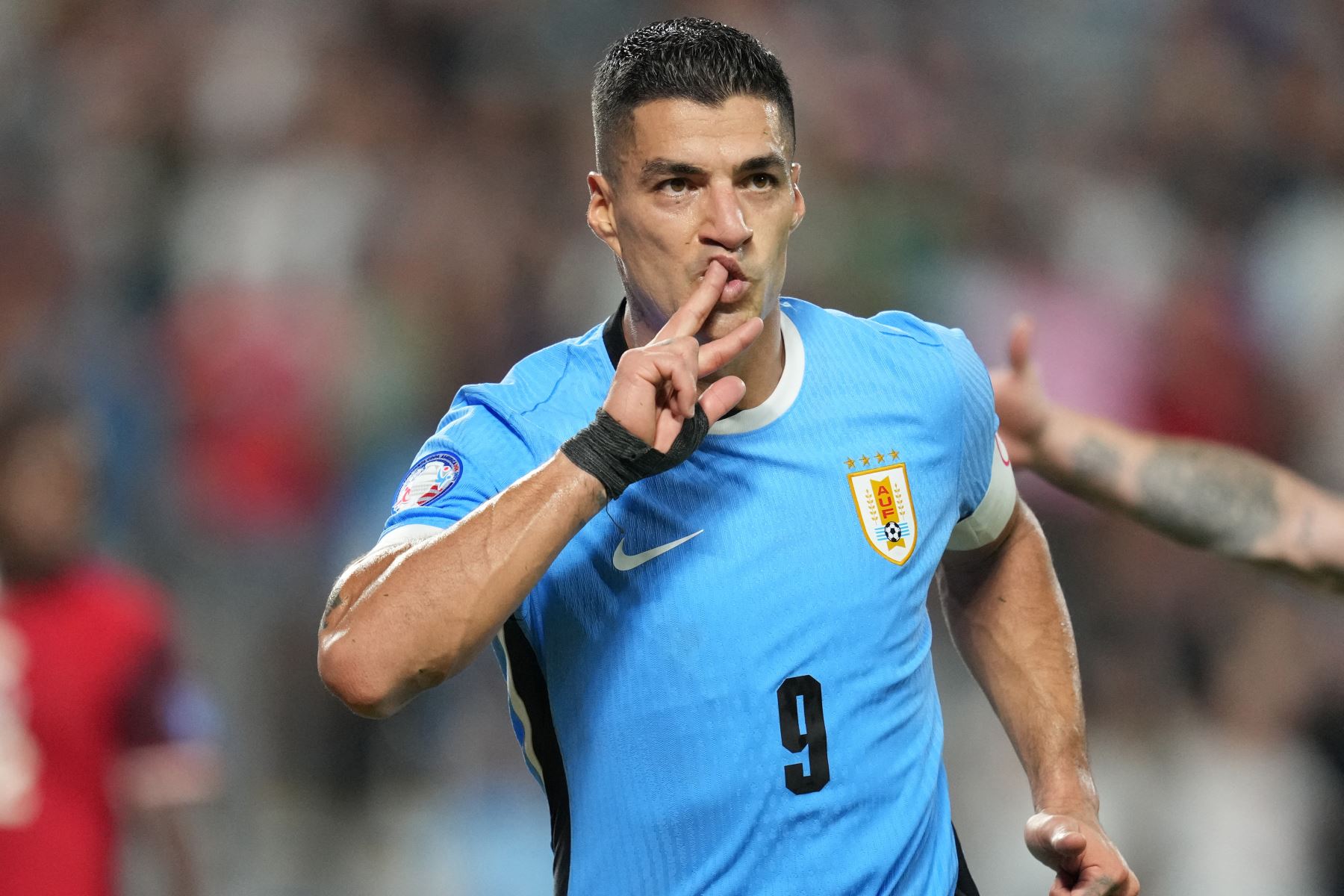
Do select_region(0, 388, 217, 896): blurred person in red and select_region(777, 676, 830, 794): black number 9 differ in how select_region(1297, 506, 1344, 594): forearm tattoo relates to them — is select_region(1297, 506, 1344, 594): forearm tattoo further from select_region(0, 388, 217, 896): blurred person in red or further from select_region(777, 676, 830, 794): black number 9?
select_region(0, 388, 217, 896): blurred person in red

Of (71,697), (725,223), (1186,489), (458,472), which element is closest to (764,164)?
(725,223)

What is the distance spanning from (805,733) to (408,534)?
751 millimetres

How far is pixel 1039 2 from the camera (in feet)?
29.7

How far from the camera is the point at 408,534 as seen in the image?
8.81ft

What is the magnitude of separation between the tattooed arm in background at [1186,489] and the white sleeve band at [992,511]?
59cm

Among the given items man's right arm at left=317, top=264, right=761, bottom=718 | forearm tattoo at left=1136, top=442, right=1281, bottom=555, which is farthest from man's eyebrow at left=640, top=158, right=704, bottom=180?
forearm tattoo at left=1136, top=442, right=1281, bottom=555

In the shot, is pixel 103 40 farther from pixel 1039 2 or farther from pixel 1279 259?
pixel 1279 259

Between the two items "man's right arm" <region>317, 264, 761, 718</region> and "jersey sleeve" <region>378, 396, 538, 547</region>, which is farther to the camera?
"jersey sleeve" <region>378, 396, 538, 547</region>

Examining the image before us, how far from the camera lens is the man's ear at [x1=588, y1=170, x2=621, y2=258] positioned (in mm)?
3045

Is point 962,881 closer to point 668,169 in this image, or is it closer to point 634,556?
point 634,556

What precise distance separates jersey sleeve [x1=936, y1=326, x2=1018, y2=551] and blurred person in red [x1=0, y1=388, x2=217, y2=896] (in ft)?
9.89

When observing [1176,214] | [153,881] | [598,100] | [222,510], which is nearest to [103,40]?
[222,510]

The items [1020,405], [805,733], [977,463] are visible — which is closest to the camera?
[805,733]

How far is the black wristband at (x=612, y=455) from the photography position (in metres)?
2.58
